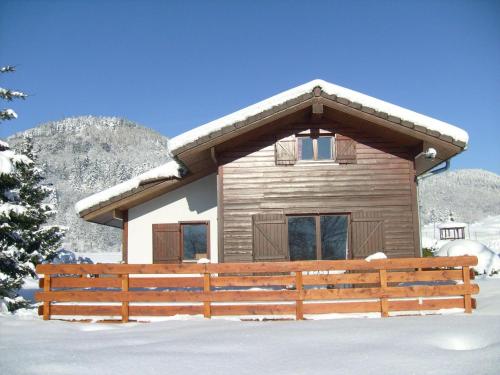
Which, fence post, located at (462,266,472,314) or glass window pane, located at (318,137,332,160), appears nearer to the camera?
fence post, located at (462,266,472,314)

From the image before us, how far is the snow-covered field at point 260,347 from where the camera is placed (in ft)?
14.7

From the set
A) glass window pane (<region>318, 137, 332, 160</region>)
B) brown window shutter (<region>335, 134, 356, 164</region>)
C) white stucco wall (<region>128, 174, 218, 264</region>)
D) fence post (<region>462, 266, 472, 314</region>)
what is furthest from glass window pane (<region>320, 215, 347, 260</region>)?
fence post (<region>462, 266, 472, 314</region>)

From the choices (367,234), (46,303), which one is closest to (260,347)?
(46,303)

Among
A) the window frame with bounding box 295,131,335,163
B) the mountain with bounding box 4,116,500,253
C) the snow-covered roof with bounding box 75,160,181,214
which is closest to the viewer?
the window frame with bounding box 295,131,335,163

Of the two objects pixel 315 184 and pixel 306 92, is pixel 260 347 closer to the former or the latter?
pixel 315 184

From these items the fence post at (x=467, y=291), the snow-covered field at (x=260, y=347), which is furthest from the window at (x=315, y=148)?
the snow-covered field at (x=260, y=347)

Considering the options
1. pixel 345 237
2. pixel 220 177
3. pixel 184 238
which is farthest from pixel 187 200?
pixel 345 237

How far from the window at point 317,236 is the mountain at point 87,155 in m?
103

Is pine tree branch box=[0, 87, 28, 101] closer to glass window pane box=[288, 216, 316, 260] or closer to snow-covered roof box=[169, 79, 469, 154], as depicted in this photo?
snow-covered roof box=[169, 79, 469, 154]

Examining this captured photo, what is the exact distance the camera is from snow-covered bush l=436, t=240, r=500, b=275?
18.1 metres

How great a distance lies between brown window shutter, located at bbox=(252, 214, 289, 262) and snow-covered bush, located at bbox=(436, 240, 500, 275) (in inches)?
410

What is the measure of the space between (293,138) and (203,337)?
7319 millimetres

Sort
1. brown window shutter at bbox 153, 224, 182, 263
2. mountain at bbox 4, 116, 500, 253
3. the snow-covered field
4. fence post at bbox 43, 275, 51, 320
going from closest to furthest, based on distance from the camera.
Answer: the snow-covered field < fence post at bbox 43, 275, 51, 320 < brown window shutter at bbox 153, 224, 182, 263 < mountain at bbox 4, 116, 500, 253

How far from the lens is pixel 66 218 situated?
110m
